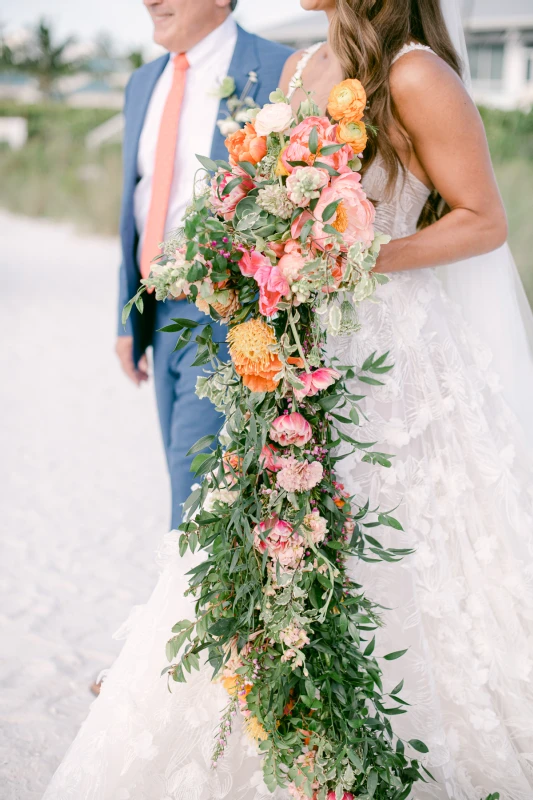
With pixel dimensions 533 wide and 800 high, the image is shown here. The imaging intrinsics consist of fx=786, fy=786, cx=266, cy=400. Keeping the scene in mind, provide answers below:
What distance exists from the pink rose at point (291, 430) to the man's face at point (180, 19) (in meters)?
1.70

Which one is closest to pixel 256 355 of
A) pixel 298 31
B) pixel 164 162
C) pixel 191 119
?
pixel 164 162

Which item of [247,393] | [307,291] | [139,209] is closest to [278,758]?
[247,393]

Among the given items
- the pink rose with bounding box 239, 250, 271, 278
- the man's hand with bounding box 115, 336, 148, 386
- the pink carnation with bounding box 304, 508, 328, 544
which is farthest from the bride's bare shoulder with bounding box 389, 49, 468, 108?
the man's hand with bounding box 115, 336, 148, 386

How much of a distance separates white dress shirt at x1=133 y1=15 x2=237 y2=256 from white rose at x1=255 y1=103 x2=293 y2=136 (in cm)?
118

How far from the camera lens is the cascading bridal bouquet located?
1531 mm

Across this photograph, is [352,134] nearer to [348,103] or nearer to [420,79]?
[348,103]

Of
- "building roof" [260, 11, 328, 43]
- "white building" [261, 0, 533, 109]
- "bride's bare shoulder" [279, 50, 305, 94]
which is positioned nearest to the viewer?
"bride's bare shoulder" [279, 50, 305, 94]

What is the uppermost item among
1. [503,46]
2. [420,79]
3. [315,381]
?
[503,46]

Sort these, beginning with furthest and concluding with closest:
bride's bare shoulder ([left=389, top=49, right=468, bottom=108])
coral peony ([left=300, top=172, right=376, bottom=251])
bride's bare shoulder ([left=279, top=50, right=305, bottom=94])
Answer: bride's bare shoulder ([left=279, top=50, right=305, bottom=94]), bride's bare shoulder ([left=389, top=49, right=468, bottom=108]), coral peony ([left=300, top=172, right=376, bottom=251])

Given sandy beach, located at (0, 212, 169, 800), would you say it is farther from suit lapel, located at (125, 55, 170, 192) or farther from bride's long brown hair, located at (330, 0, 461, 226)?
bride's long brown hair, located at (330, 0, 461, 226)

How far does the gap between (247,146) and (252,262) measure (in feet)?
0.84

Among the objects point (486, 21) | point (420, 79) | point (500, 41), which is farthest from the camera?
point (500, 41)

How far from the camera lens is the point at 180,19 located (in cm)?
269

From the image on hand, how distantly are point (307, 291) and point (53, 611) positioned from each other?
2.51m
